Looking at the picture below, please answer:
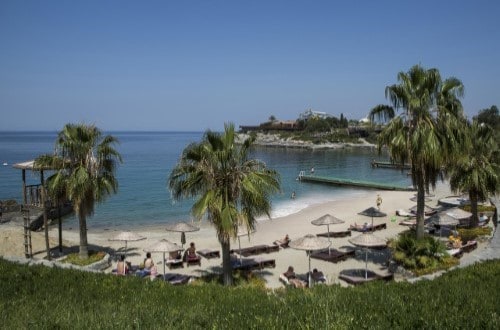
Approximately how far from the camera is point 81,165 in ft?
60.5

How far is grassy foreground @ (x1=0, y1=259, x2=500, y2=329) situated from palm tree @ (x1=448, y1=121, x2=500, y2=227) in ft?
36.5

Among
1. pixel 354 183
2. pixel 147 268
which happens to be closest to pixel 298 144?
pixel 354 183

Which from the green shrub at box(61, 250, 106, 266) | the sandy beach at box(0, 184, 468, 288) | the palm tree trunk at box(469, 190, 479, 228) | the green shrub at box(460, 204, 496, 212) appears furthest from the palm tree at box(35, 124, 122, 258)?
the green shrub at box(460, 204, 496, 212)

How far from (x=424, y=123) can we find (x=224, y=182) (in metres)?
8.48

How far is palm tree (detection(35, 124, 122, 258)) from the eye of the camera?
18203 mm

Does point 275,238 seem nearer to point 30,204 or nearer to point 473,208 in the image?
point 473,208

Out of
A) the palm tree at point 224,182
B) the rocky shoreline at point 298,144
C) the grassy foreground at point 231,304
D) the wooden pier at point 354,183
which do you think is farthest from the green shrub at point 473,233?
the rocky shoreline at point 298,144

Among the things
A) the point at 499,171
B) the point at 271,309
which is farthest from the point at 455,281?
the point at 499,171

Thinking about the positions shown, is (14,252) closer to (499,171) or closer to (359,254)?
(359,254)

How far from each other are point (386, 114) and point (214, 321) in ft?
43.9

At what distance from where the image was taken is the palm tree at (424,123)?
16391 mm

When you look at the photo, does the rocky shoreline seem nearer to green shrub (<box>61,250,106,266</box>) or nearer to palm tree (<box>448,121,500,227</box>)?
palm tree (<box>448,121,500,227</box>)

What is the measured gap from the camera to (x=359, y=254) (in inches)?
831

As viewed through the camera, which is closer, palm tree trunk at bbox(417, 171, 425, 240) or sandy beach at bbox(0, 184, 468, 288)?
palm tree trunk at bbox(417, 171, 425, 240)
